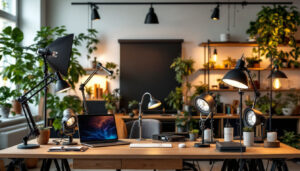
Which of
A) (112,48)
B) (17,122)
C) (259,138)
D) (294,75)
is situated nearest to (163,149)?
(259,138)

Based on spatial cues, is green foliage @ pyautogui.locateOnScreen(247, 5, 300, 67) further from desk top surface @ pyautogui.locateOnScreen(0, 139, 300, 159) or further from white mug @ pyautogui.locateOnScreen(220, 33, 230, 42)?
desk top surface @ pyautogui.locateOnScreen(0, 139, 300, 159)

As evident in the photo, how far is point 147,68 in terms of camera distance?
7.22 meters

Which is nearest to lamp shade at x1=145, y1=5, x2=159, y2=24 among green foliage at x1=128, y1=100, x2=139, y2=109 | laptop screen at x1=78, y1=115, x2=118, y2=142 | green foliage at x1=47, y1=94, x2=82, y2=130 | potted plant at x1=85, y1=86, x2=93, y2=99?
green foliage at x1=128, y1=100, x2=139, y2=109

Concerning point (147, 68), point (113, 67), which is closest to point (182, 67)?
point (147, 68)

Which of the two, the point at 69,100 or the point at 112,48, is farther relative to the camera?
the point at 112,48

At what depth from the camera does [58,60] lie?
3.61 meters

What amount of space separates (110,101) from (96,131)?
11.0 ft

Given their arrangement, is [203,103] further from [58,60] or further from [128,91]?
[128,91]

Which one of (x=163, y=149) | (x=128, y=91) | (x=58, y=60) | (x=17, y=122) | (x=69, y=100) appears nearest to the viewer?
(x=163, y=149)

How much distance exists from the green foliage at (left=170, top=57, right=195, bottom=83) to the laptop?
3.27m

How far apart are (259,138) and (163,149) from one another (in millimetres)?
1099

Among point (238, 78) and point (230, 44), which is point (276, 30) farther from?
point (238, 78)

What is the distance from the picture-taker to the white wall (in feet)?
23.7

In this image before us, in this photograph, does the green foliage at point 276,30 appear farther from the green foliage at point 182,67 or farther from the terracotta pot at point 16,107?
the terracotta pot at point 16,107
